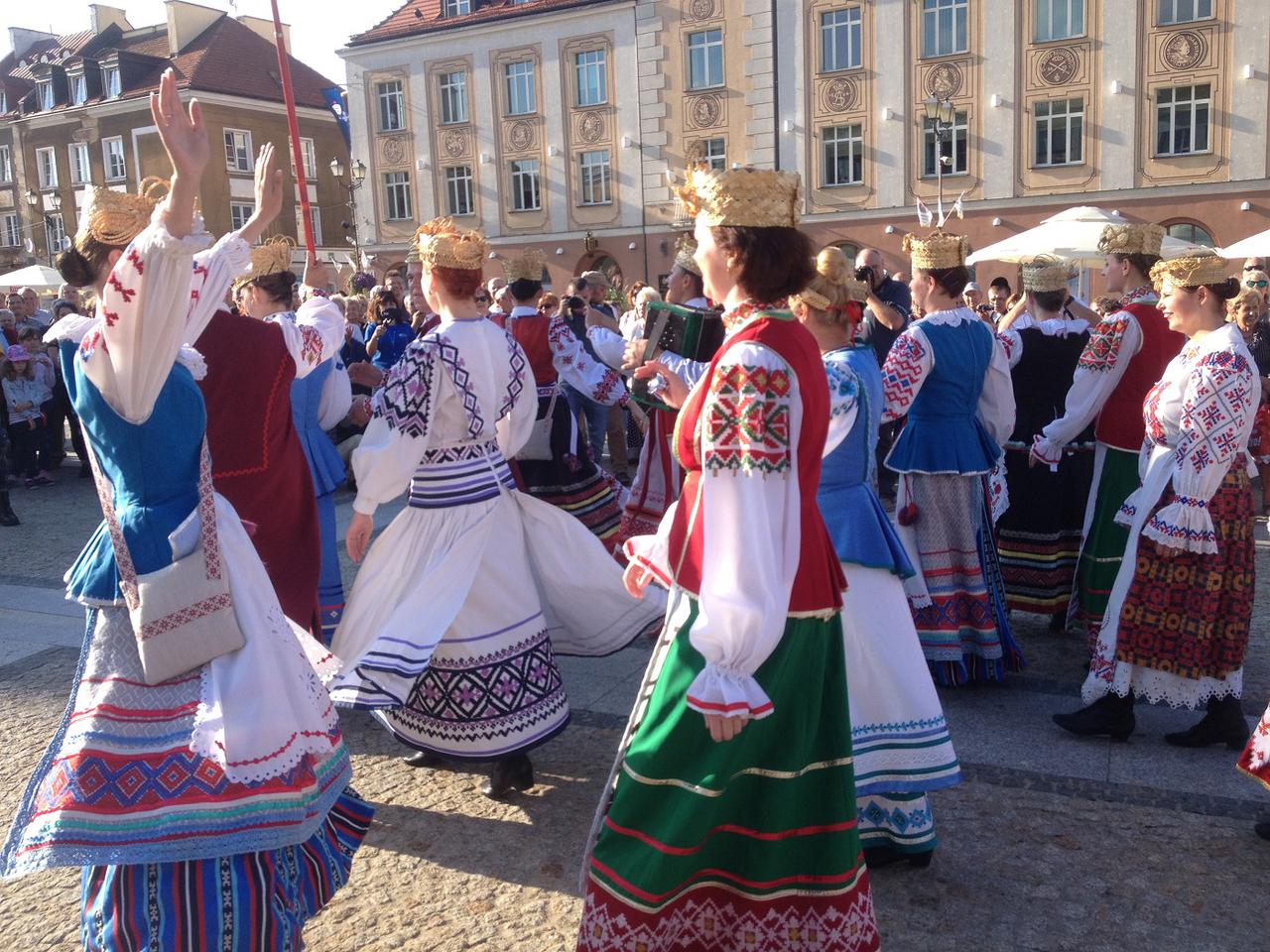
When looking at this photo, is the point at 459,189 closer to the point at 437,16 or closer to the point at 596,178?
the point at 596,178

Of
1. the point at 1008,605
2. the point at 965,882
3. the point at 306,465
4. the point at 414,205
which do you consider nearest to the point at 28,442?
the point at 306,465

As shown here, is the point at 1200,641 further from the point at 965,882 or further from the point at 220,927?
the point at 220,927

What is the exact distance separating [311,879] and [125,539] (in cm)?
88

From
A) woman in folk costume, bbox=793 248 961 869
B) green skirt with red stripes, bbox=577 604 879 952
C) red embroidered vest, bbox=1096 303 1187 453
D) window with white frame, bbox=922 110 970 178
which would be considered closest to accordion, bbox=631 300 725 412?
woman in folk costume, bbox=793 248 961 869

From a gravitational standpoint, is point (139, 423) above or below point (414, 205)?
below

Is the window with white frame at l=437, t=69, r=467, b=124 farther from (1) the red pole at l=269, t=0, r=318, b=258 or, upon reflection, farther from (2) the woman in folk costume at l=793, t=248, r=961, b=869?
(2) the woman in folk costume at l=793, t=248, r=961, b=869

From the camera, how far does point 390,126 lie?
3134cm

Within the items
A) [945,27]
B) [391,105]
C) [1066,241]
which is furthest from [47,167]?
[1066,241]

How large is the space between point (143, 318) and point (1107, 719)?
11.4 ft

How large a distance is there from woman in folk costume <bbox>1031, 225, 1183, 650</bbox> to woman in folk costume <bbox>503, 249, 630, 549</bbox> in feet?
8.25

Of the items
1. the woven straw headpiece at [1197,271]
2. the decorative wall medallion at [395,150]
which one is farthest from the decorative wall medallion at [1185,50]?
the woven straw headpiece at [1197,271]

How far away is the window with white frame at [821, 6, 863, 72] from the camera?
80.5 feet

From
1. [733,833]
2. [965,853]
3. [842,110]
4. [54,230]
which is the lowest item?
[965,853]

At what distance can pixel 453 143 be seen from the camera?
100 ft
